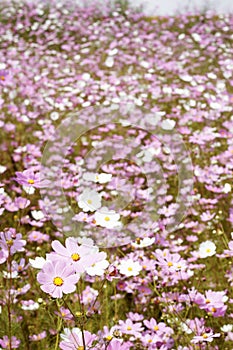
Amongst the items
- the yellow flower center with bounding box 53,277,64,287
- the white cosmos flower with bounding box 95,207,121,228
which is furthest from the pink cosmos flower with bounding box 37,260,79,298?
the white cosmos flower with bounding box 95,207,121,228

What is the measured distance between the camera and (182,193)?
7.89 ft

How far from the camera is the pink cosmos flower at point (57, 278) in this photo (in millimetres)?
831

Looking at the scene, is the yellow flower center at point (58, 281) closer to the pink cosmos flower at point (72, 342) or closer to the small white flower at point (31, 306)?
the pink cosmos flower at point (72, 342)

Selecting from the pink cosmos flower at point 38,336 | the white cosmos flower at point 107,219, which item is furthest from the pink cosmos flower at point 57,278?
the pink cosmos flower at point 38,336

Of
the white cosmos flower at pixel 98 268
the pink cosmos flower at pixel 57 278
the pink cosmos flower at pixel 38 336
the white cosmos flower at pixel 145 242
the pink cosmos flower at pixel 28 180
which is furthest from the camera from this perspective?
the pink cosmos flower at pixel 38 336

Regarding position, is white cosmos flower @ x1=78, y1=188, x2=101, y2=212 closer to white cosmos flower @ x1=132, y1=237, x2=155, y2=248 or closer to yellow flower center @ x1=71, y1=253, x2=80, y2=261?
white cosmos flower @ x1=132, y1=237, x2=155, y2=248

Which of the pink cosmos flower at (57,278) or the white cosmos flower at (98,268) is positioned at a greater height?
the pink cosmos flower at (57,278)

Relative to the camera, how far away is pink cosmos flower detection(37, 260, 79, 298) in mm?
831

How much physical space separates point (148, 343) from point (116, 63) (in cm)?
380

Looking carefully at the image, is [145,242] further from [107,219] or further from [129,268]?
[107,219]

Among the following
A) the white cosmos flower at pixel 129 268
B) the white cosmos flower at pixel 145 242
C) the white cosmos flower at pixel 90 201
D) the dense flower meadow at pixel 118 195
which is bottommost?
the dense flower meadow at pixel 118 195

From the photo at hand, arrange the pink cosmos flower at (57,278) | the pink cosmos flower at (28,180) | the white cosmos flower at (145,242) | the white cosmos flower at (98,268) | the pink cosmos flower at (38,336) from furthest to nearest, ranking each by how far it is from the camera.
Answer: the pink cosmos flower at (38,336), the white cosmos flower at (145,242), the pink cosmos flower at (28,180), the white cosmos flower at (98,268), the pink cosmos flower at (57,278)

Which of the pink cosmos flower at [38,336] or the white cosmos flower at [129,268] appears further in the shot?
the pink cosmos flower at [38,336]

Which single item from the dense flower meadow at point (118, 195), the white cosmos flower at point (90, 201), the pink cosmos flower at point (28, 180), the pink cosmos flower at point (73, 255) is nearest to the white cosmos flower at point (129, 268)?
the dense flower meadow at point (118, 195)
